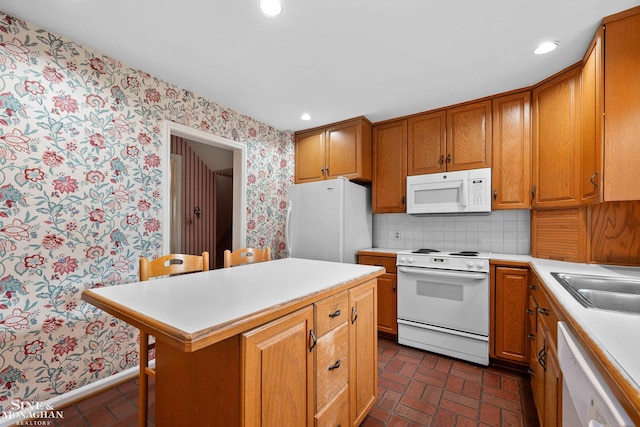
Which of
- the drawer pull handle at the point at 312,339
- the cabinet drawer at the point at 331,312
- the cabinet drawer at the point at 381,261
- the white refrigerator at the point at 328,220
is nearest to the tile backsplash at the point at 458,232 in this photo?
the white refrigerator at the point at 328,220

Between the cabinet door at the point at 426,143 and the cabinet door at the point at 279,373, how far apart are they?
2261 millimetres

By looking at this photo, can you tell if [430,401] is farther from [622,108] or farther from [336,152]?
[336,152]

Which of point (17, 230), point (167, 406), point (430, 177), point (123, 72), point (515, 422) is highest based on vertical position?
point (123, 72)

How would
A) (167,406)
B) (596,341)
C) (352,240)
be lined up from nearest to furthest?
(596,341) < (167,406) < (352,240)

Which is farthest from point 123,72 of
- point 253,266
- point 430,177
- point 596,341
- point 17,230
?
point 596,341

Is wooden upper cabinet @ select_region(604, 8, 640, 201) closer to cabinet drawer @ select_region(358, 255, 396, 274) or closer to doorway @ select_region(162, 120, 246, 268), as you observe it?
cabinet drawer @ select_region(358, 255, 396, 274)

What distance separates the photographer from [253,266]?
1.84 meters

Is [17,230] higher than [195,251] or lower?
higher

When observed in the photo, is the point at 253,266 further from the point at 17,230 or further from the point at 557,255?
the point at 557,255

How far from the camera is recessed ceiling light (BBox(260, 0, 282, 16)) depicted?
1464 millimetres

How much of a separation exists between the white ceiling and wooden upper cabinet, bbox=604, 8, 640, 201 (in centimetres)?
13

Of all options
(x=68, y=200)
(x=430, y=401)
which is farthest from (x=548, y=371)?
(x=68, y=200)

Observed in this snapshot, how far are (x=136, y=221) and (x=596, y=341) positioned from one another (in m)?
2.58

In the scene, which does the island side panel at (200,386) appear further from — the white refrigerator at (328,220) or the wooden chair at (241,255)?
the white refrigerator at (328,220)
